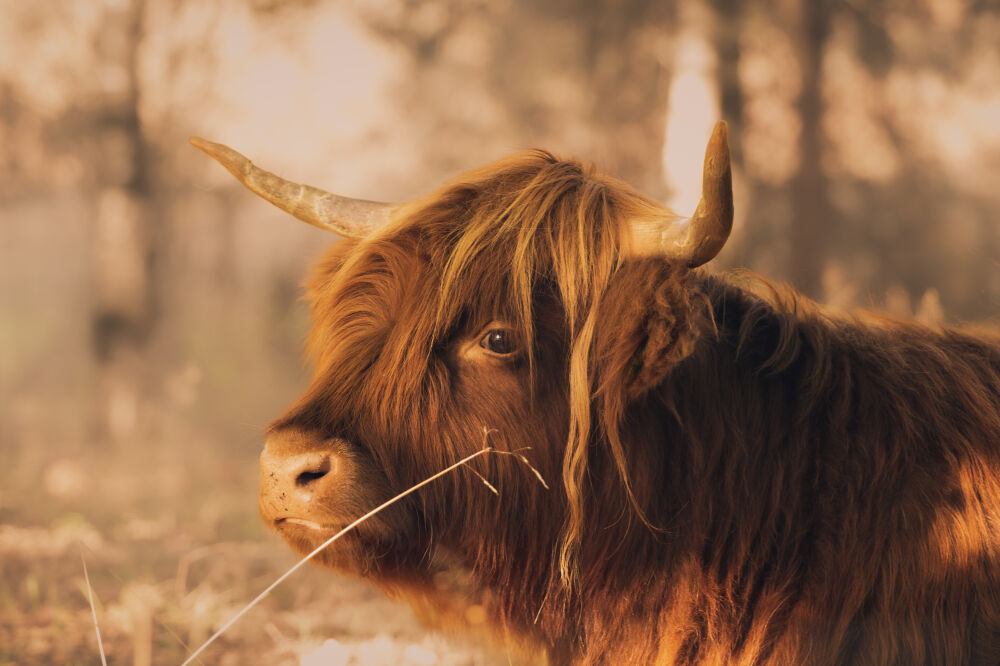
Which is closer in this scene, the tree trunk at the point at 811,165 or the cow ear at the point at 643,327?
the cow ear at the point at 643,327

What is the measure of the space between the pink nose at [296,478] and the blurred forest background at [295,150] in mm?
3855

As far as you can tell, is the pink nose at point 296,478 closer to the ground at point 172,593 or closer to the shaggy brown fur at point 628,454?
the shaggy brown fur at point 628,454

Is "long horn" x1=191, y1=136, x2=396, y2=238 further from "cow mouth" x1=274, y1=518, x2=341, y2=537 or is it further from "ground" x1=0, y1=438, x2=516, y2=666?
"ground" x1=0, y1=438, x2=516, y2=666

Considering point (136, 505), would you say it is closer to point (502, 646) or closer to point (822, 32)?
point (502, 646)

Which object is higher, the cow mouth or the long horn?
the long horn

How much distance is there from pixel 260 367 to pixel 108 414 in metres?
1.73

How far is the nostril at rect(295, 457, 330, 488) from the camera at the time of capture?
6.96 feet

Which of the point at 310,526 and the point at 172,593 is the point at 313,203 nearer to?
the point at 310,526

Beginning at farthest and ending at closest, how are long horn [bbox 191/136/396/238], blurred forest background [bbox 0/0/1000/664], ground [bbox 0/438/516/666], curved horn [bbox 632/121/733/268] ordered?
blurred forest background [bbox 0/0/1000/664] → ground [bbox 0/438/516/666] → long horn [bbox 191/136/396/238] → curved horn [bbox 632/121/733/268]

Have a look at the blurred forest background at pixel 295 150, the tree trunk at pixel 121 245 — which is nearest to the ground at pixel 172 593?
the blurred forest background at pixel 295 150

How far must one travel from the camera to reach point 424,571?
2.37 metres

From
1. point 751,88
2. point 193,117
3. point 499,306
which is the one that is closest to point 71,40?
point 193,117

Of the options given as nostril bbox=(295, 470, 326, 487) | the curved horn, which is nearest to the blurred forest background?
nostril bbox=(295, 470, 326, 487)

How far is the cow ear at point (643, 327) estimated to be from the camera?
2.12 meters
